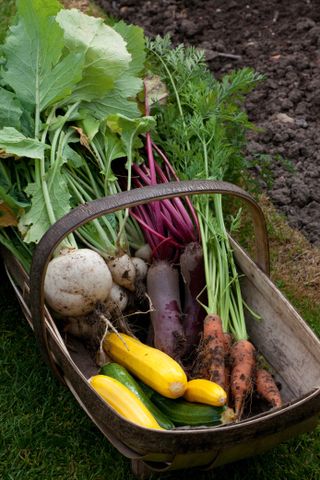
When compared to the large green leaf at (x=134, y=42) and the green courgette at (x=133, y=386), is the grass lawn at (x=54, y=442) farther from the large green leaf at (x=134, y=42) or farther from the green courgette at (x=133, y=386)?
the large green leaf at (x=134, y=42)

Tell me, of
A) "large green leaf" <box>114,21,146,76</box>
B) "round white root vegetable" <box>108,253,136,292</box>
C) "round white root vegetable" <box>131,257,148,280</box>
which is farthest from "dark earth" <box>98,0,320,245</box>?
"round white root vegetable" <box>108,253,136,292</box>

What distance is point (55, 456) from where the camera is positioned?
2426 millimetres

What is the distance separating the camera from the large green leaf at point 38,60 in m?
2.69

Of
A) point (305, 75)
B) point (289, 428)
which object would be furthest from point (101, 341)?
point (305, 75)

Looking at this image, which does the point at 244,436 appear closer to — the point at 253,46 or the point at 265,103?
the point at 265,103

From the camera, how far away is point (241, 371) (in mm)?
2332

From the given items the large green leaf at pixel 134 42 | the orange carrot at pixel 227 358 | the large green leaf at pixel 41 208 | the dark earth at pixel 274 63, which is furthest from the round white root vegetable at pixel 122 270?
the dark earth at pixel 274 63

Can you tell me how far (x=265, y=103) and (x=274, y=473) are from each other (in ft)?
7.09

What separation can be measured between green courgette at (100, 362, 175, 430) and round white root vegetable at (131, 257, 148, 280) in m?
0.36

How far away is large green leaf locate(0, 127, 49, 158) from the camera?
2.55 m

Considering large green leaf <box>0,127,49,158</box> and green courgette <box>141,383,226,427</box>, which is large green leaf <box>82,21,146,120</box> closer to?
large green leaf <box>0,127,49,158</box>

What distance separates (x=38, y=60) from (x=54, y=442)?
129 centimetres

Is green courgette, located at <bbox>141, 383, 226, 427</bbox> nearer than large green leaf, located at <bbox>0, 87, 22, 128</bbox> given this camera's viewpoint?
Yes

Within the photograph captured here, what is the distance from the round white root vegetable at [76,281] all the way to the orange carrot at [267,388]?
1.76ft
